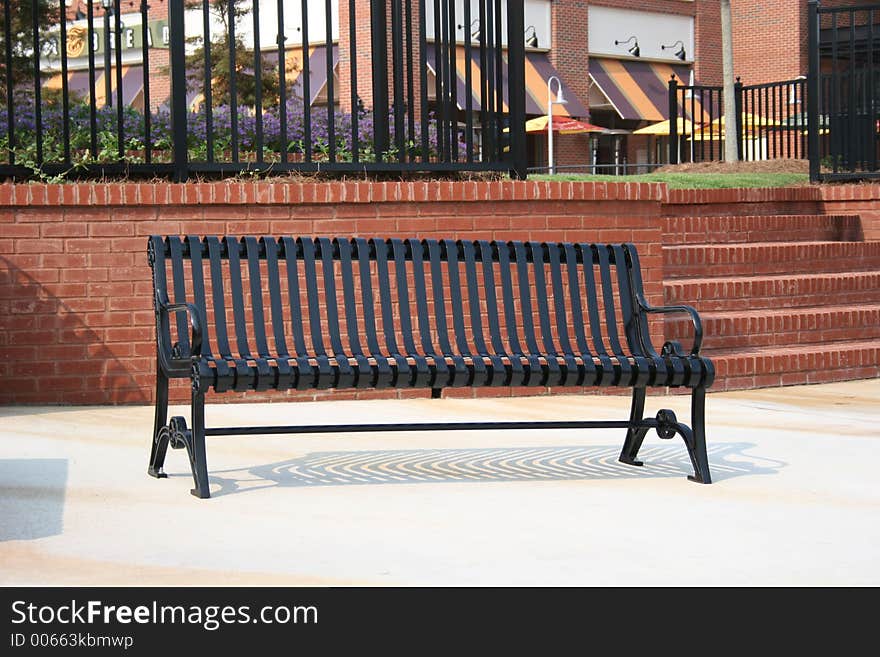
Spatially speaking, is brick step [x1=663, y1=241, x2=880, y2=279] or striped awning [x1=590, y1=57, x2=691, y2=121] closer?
brick step [x1=663, y1=241, x2=880, y2=279]

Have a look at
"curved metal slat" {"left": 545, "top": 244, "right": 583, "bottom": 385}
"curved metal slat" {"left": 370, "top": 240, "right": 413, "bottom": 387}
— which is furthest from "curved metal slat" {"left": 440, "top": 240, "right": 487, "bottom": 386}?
"curved metal slat" {"left": 545, "top": 244, "right": 583, "bottom": 385}

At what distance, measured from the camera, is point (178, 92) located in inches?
331

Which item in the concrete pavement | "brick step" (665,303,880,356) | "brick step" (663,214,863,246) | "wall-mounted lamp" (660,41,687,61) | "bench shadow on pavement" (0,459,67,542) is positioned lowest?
the concrete pavement

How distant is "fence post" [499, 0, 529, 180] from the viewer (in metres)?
9.13

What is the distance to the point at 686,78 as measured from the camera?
146 ft

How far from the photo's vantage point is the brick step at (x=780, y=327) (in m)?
9.17

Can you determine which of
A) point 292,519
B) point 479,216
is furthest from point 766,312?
point 292,519

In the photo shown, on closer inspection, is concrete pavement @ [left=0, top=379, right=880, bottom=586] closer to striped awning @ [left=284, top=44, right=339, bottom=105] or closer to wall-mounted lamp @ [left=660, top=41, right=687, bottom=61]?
striped awning @ [left=284, top=44, right=339, bottom=105]

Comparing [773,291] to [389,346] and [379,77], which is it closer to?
[379,77]

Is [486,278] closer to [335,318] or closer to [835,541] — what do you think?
[335,318]

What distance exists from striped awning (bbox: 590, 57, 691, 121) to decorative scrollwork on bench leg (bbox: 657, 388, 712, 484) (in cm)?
3640

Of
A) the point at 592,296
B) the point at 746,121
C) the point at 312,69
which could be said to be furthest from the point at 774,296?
the point at 312,69

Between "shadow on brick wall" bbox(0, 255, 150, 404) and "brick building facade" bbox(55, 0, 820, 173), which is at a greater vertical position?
"brick building facade" bbox(55, 0, 820, 173)
